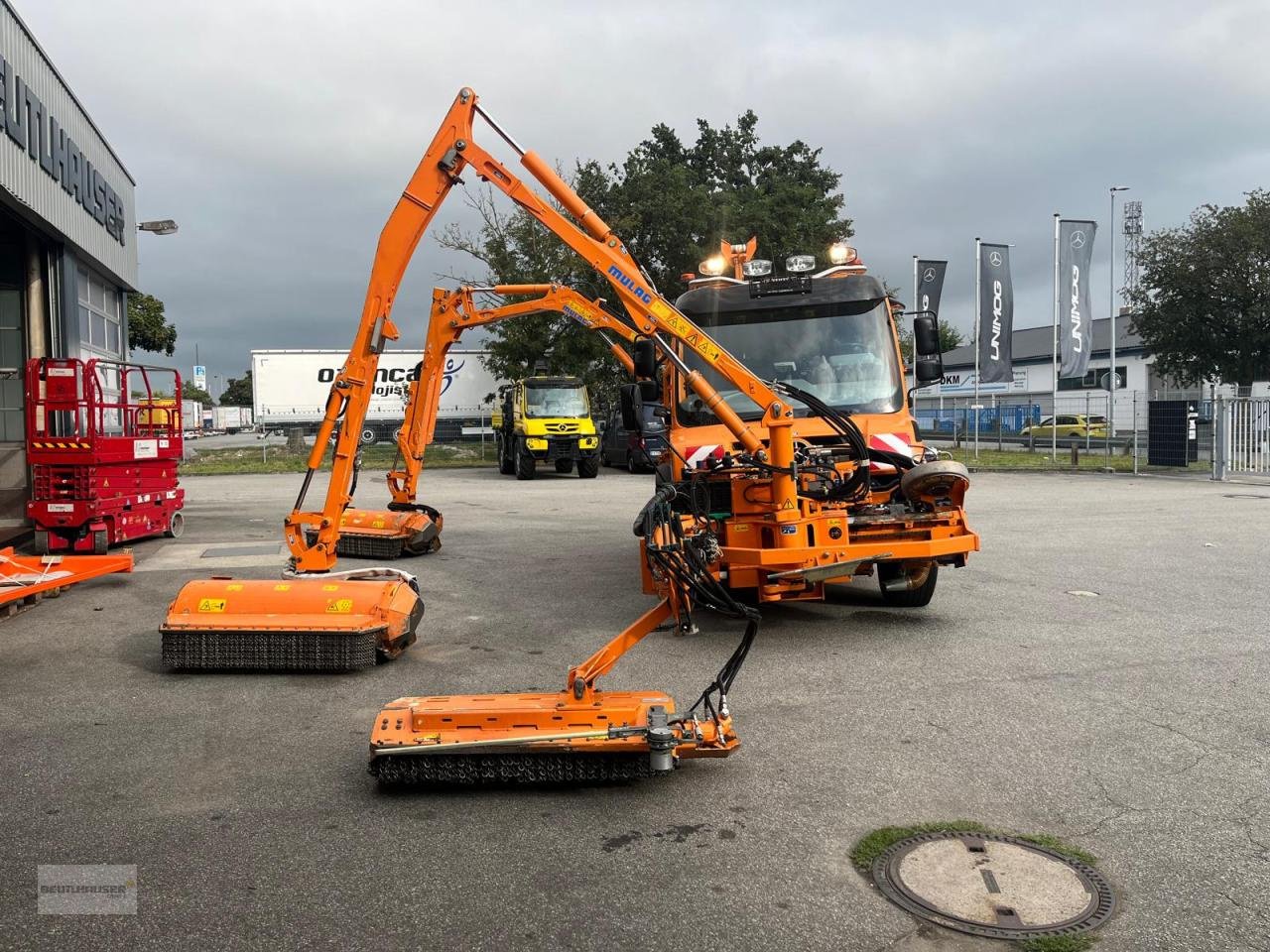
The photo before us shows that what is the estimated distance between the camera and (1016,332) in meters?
78.4

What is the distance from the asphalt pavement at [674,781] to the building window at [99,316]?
8.81 m

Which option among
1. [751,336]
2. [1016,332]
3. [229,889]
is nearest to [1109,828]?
[229,889]

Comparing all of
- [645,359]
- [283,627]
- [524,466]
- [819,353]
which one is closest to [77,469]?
[283,627]

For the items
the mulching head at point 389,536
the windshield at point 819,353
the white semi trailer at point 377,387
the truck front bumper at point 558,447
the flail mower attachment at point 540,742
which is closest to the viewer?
the flail mower attachment at point 540,742

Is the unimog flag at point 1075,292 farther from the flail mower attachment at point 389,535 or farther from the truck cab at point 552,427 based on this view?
the flail mower attachment at point 389,535

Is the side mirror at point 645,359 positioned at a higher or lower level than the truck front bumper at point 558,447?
higher

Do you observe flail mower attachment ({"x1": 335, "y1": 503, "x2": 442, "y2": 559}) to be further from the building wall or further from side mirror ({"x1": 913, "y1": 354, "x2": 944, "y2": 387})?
side mirror ({"x1": 913, "y1": 354, "x2": 944, "y2": 387})

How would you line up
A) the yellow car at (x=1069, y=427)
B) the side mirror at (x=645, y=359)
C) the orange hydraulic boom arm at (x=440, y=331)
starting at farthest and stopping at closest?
the yellow car at (x=1069, y=427) < the orange hydraulic boom arm at (x=440, y=331) < the side mirror at (x=645, y=359)

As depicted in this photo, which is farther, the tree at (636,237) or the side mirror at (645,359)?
the tree at (636,237)

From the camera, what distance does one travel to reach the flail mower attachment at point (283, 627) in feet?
20.5

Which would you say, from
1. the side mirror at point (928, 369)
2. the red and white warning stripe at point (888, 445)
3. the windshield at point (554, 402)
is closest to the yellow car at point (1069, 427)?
the windshield at point (554, 402)

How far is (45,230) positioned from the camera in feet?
43.9

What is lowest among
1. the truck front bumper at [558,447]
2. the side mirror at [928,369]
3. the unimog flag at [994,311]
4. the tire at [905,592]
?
the tire at [905,592]

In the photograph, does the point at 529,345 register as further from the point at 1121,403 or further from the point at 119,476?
the point at 119,476
